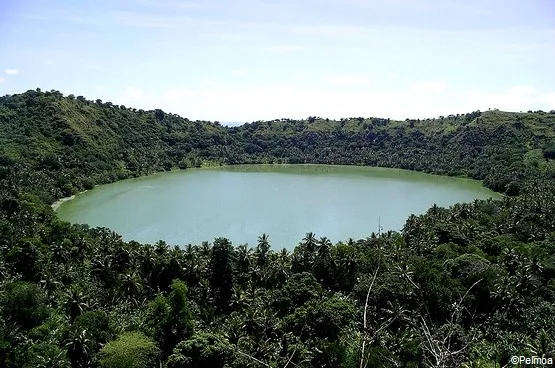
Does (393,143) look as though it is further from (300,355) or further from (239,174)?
(300,355)

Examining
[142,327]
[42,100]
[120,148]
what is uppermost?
[42,100]

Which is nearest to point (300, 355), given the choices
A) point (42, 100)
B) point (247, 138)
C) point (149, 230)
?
point (149, 230)

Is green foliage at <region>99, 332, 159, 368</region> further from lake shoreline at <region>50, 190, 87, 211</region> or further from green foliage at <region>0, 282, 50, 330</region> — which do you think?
lake shoreline at <region>50, 190, 87, 211</region>

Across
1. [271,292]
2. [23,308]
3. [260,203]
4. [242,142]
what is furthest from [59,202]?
[242,142]

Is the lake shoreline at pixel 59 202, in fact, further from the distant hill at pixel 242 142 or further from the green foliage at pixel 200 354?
the green foliage at pixel 200 354

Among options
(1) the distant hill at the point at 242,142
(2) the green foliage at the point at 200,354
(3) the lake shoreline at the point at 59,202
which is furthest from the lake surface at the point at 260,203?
(2) the green foliage at the point at 200,354

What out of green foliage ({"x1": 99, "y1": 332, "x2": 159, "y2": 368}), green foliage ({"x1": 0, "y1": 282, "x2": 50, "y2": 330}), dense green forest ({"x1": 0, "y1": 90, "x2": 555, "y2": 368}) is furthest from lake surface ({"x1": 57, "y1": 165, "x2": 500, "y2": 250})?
green foliage ({"x1": 99, "y1": 332, "x2": 159, "y2": 368})
